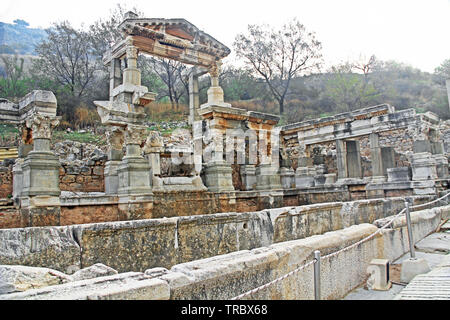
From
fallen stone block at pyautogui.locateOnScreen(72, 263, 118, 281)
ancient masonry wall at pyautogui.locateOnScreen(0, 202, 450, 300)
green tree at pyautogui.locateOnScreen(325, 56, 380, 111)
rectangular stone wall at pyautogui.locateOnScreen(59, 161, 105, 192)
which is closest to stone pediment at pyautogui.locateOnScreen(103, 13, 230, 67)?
rectangular stone wall at pyautogui.locateOnScreen(59, 161, 105, 192)

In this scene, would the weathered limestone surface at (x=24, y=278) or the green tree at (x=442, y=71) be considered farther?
the green tree at (x=442, y=71)

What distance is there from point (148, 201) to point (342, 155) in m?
11.4

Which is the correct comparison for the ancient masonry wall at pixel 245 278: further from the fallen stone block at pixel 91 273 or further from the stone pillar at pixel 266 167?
the stone pillar at pixel 266 167

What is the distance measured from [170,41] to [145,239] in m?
11.4

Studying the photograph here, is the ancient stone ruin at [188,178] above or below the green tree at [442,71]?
below

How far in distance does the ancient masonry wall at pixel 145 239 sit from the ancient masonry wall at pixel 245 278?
118 cm

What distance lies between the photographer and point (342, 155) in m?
17.0

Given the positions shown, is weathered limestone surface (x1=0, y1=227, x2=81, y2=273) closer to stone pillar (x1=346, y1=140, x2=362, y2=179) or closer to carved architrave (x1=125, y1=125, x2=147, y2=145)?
carved architrave (x1=125, y1=125, x2=147, y2=145)

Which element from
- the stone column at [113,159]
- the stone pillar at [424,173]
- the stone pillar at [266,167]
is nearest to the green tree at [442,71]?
the stone pillar at [424,173]

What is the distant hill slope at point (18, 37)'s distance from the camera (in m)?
62.4

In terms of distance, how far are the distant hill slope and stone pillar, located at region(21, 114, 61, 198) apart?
61.4 m
